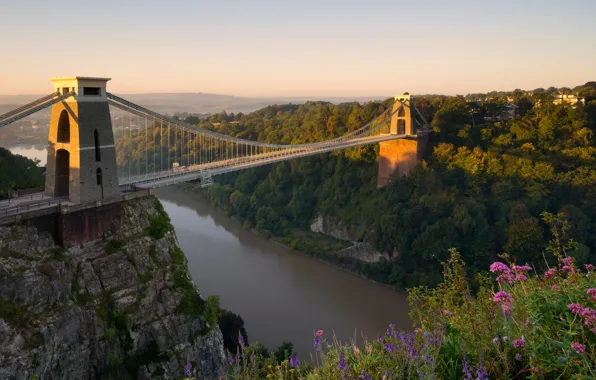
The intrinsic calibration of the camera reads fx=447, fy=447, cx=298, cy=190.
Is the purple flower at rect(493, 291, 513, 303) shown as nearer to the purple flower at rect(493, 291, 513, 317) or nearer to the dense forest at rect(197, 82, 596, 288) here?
the purple flower at rect(493, 291, 513, 317)

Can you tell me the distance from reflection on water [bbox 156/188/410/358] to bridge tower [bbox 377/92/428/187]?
5.56 metres

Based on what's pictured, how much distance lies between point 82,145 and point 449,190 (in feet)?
44.0

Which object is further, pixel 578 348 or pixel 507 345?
pixel 507 345

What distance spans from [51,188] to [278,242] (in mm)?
11279

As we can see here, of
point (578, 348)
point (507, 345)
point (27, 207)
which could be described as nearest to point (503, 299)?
point (507, 345)

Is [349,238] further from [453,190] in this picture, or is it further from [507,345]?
[507,345]

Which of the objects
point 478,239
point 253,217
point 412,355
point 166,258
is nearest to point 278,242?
point 253,217

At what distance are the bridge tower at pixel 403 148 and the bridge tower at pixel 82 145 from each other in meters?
12.9

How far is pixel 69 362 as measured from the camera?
7008 mm

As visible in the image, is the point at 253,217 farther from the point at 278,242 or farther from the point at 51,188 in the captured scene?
the point at 51,188

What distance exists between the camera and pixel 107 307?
25.6ft

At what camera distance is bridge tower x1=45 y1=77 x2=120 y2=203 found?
820cm

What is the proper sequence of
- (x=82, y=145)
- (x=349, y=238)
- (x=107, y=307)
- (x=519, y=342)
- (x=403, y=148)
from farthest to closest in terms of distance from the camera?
(x=403, y=148) < (x=349, y=238) < (x=82, y=145) < (x=107, y=307) < (x=519, y=342)

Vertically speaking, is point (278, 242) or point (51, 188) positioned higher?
point (51, 188)
